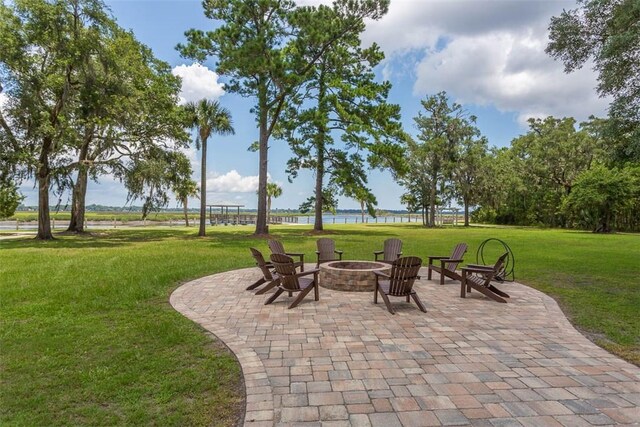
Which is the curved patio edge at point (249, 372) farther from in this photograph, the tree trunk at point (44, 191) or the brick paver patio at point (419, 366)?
the tree trunk at point (44, 191)

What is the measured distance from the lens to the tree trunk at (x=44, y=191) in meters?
16.5

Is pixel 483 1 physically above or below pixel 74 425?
above

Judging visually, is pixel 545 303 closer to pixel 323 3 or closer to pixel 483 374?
pixel 483 374

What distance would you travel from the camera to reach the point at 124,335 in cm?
426

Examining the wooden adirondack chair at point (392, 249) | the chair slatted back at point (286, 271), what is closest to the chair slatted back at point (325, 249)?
the wooden adirondack chair at point (392, 249)

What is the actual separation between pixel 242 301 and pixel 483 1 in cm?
915

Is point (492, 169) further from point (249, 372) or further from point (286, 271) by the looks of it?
point (249, 372)

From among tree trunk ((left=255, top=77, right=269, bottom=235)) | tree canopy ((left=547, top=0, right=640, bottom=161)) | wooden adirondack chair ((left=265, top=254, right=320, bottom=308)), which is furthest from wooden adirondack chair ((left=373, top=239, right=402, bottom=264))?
tree trunk ((left=255, top=77, right=269, bottom=235))

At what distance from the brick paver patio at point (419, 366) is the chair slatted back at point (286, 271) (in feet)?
1.04

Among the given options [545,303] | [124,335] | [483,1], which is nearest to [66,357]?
[124,335]

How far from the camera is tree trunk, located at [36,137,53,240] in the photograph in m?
16.5

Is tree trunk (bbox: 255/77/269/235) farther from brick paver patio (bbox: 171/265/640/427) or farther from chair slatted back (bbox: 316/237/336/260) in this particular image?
brick paver patio (bbox: 171/265/640/427)

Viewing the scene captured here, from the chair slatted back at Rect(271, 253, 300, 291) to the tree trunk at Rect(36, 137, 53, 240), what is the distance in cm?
1659

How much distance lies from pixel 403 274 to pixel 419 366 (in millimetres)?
2047
